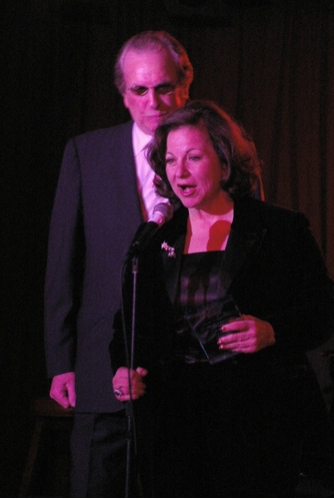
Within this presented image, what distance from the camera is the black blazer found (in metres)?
1.66

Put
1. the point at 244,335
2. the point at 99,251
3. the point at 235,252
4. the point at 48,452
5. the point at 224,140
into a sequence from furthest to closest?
the point at 48,452, the point at 99,251, the point at 224,140, the point at 235,252, the point at 244,335

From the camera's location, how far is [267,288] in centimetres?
168

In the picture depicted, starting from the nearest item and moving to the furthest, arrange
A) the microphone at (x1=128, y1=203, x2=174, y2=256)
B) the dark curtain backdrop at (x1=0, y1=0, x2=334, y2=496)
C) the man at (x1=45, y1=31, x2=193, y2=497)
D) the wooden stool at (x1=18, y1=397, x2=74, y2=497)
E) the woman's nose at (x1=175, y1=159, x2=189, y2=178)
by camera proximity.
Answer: the microphone at (x1=128, y1=203, x2=174, y2=256) < the woman's nose at (x1=175, y1=159, x2=189, y2=178) < the man at (x1=45, y1=31, x2=193, y2=497) < the wooden stool at (x1=18, y1=397, x2=74, y2=497) < the dark curtain backdrop at (x1=0, y1=0, x2=334, y2=496)

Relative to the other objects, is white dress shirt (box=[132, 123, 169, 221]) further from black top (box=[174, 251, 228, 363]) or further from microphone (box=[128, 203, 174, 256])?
black top (box=[174, 251, 228, 363])

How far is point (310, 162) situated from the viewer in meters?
4.21

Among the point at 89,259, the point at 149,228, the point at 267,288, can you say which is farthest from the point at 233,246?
the point at 89,259

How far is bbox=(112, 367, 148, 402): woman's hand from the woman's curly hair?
566mm

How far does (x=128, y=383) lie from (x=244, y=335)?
12.8 inches

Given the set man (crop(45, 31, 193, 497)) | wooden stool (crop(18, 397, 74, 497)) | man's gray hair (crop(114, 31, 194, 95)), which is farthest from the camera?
wooden stool (crop(18, 397, 74, 497))

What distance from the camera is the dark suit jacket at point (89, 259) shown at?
2020mm

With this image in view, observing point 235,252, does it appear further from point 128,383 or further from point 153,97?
point 153,97

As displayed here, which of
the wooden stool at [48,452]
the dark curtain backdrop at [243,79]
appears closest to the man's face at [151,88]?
the wooden stool at [48,452]

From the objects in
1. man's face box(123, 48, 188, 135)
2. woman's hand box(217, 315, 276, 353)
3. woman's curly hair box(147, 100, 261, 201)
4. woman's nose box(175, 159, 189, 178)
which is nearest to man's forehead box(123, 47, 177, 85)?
man's face box(123, 48, 188, 135)

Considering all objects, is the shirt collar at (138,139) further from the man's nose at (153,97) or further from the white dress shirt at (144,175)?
the man's nose at (153,97)
